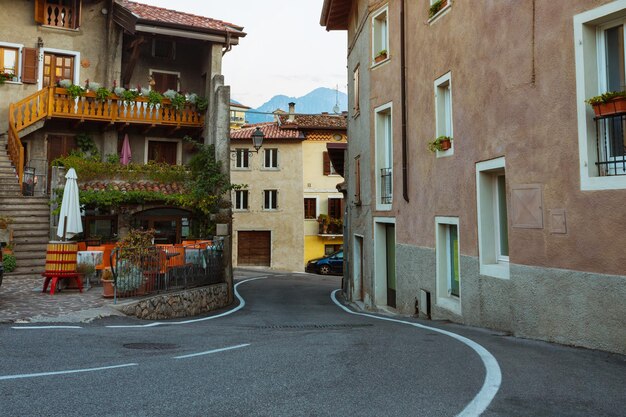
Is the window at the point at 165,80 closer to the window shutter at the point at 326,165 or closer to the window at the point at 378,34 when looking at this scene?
the window at the point at 378,34

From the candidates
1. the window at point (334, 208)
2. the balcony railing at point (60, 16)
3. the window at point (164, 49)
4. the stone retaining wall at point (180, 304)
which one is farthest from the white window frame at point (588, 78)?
the window at point (334, 208)

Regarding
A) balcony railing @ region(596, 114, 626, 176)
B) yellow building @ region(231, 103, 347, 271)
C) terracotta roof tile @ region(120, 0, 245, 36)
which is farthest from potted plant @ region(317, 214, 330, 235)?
balcony railing @ region(596, 114, 626, 176)

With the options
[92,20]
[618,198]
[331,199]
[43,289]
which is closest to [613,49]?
[618,198]

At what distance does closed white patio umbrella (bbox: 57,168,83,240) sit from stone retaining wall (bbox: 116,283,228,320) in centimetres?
267

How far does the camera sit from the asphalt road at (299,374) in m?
4.27

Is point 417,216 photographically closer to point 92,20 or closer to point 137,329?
point 137,329

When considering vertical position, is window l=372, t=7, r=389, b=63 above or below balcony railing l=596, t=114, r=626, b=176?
above

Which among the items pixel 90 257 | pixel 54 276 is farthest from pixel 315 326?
pixel 90 257

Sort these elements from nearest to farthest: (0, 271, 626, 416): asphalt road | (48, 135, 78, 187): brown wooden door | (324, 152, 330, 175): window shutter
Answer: (0, 271, 626, 416): asphalt road, (48, 135, 78, 187): brown wooden door, (324, 152, 330, 175): window shutter

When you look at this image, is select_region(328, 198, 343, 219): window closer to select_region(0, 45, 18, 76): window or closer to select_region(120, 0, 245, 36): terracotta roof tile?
select_region(120, 0, 245, 36): terracotta roof tile

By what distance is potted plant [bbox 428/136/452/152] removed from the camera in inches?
428

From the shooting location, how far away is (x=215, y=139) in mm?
18828

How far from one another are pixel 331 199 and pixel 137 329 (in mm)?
31005

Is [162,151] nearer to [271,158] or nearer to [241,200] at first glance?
[241,200]
